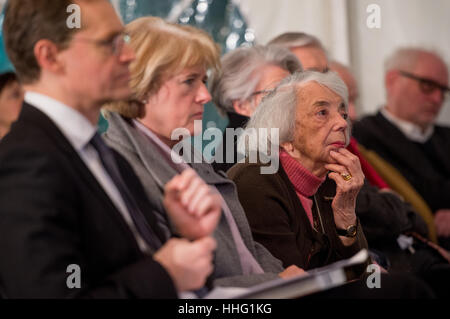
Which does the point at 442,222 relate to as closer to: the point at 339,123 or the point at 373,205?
the point at 373,205

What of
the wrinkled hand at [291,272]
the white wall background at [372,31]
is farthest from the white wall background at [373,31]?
the wrinkled hand at [291,272]

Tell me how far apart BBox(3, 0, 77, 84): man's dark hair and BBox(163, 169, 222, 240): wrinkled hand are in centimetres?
32

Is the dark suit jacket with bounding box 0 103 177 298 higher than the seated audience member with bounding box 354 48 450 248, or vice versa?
the dark suit jacket with bounding box 0 103 177 298

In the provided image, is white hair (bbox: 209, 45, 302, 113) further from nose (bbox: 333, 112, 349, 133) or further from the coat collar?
the coat collar

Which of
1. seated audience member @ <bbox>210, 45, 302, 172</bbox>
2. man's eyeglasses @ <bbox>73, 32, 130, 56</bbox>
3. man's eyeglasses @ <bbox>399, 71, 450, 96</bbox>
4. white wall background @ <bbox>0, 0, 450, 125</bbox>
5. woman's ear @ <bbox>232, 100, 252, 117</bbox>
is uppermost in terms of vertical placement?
man's eyeglasses @ <bbox>73, 32, 130, 56</bbox>

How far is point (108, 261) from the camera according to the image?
109 centimetres

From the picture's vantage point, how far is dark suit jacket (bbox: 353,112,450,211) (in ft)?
11.2

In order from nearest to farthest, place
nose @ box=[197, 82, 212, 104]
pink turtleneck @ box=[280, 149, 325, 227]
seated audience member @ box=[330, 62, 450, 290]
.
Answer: nose @ box=[197, 82, 212, 104], pink turtleneck @ box=[280, 149, 325, 227], seated audience member @ box=[330, 62, 450, 290]

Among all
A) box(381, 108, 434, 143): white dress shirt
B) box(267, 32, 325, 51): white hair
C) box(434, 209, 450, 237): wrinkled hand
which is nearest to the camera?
box(267, 32, 325, 51): white hair

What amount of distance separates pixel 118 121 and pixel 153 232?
0.34 meters

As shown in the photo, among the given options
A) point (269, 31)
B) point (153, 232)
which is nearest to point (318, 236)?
point (153, 232)

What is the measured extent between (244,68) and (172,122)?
637 millimetres

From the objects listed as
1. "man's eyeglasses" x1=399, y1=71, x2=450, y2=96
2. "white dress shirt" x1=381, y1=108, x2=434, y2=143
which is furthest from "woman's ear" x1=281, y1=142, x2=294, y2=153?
"man's eyeglasses" x1=399, y1=71, x2=450, y2=96

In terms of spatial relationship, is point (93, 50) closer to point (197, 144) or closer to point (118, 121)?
point (118, 121)
